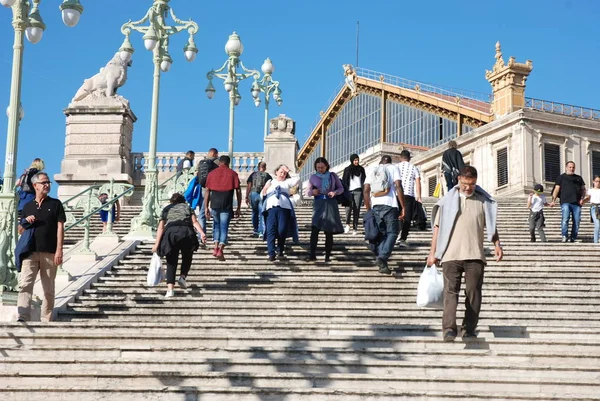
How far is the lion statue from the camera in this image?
30625 mm

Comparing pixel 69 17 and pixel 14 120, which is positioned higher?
pixel 69 17

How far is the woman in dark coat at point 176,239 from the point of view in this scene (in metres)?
12.8

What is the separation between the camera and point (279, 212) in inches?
577

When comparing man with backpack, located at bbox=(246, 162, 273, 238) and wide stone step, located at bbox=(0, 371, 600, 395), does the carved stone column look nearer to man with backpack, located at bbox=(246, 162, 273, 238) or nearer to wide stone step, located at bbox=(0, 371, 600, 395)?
man with backpack, located at bbox=(246, 162, 273, 238)

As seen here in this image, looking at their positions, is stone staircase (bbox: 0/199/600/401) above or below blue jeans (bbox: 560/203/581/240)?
below

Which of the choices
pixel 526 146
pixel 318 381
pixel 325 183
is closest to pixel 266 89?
pixel 526 146

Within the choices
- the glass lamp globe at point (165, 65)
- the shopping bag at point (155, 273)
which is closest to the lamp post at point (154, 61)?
the glass lamp globe at point (165, 65)

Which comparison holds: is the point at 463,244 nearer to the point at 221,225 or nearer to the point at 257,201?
the point at 221,225

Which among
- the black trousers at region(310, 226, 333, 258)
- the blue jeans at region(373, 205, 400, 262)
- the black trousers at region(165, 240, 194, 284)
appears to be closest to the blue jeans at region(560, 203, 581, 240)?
the blue jeans at region(373, 205, 400, 262)

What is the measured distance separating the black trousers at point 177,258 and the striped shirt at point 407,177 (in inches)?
161

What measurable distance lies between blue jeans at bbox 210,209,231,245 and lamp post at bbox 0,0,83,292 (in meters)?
3.32

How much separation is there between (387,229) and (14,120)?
507cm

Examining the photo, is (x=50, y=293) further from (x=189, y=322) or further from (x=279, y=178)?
(x=279, y=178)

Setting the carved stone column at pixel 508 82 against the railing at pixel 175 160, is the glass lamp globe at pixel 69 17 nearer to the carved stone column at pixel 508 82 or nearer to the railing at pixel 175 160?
the railing at pixel 175 160
